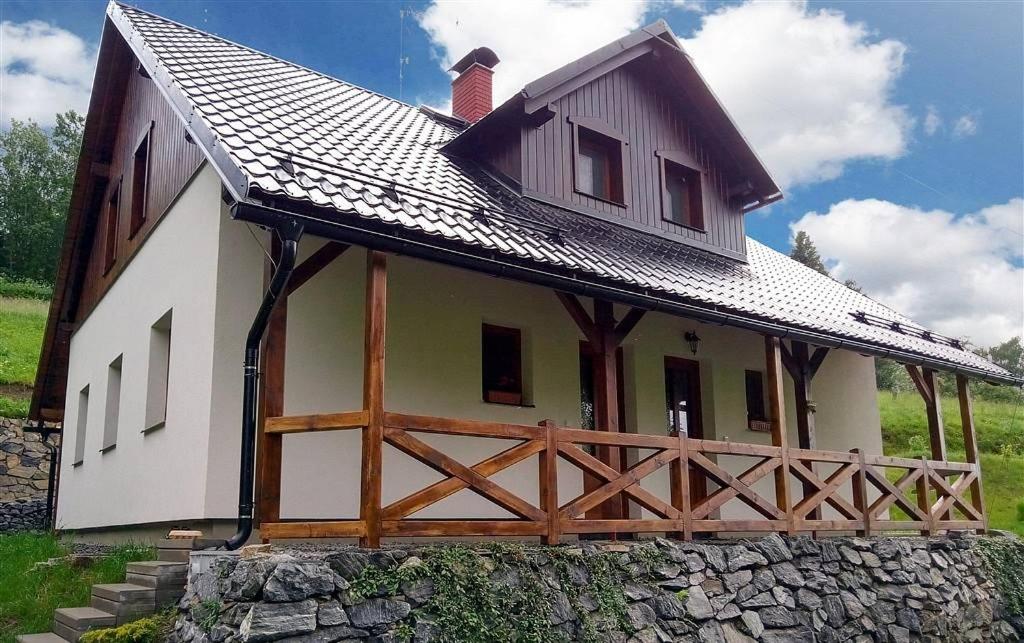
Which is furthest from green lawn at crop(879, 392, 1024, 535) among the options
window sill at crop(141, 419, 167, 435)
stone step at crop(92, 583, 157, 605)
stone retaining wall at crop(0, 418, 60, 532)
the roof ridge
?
stone retaining wall at crop(0, 418, 60, 532)

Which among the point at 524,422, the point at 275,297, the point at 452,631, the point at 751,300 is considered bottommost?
the point at 452,631

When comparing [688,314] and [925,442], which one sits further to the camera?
[925,442]

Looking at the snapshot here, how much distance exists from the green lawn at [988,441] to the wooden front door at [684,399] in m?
8.10

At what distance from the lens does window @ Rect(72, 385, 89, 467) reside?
11.2m

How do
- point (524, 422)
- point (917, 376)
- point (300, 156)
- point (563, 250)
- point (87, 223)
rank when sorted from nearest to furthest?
point (300, 156)
point (563, 250)
point (524, 422)
point (917, 376)
point (87, 223)

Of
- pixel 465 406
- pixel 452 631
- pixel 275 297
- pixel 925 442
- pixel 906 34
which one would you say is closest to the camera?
pixel 452 631

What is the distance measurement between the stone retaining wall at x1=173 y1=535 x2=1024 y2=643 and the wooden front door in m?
2.33

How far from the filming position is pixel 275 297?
565 centimetres

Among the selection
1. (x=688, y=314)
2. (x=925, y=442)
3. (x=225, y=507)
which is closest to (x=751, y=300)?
(x=688, y=314)

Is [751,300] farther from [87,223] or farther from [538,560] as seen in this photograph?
[87,223]

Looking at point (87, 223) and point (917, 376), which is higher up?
point (87, 223)

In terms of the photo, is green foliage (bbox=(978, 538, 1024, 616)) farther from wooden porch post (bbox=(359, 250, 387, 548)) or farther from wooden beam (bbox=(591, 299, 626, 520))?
wooden porch post (bbox=(359, 250, 387, 548))

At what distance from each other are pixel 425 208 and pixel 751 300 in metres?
4.15

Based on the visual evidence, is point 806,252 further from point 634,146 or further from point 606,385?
point 606,385
